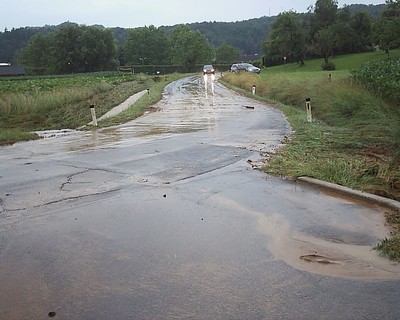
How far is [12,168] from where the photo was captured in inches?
406

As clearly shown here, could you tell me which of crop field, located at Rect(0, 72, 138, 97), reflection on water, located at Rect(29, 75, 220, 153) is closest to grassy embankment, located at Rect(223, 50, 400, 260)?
reflection on water, located at Rect(29, 75, 220, 153)

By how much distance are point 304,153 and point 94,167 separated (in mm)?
4620

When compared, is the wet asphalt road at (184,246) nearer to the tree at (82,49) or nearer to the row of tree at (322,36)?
the row of tree at (322,36)

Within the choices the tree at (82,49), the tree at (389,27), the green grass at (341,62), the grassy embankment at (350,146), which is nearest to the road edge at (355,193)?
the grassy embankment at (350,146)

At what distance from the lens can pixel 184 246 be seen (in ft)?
17.5

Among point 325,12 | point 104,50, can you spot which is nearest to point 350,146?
point 325,12

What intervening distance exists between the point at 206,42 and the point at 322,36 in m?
48.0

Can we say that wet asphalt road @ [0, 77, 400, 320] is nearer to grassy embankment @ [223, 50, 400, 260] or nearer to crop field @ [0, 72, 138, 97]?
grassy embankment @ [223, 50, 400, 260]

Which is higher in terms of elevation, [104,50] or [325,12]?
[325,12]

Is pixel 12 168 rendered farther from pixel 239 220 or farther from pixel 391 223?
pixel 391 223

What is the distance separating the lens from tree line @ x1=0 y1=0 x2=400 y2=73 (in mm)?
93562

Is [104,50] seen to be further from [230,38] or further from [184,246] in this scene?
[184,246]

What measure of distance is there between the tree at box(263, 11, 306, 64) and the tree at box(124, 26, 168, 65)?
51.8 m

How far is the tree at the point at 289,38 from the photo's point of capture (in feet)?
321
